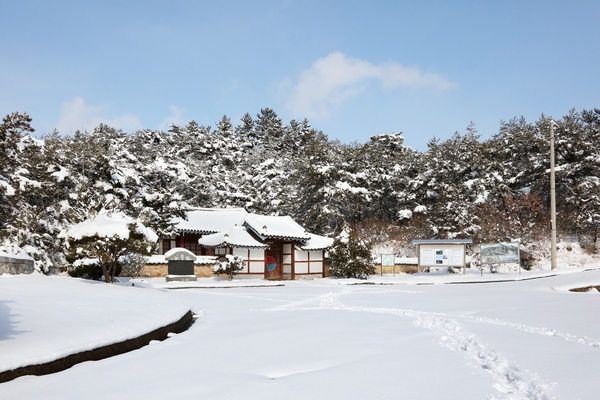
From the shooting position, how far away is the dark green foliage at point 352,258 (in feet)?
102

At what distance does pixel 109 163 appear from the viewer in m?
32.4

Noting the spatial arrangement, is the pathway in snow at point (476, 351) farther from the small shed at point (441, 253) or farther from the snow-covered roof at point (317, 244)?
the snow-covered roof at point (317, 244)

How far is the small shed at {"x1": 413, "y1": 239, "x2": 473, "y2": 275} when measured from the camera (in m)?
31.6

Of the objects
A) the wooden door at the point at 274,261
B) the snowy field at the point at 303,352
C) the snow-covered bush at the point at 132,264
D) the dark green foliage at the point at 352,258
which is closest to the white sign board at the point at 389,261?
the dark green foliage at the point at 352,258

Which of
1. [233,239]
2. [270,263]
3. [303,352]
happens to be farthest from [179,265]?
[303,352]

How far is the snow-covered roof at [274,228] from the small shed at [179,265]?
547 cm

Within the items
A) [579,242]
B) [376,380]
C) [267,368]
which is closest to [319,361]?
[267,368]

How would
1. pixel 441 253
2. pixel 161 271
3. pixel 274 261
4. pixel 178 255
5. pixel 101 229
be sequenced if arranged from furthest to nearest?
1. pixel 274 261
2. pixel 441 253
3. pixel 161 271
4. pixel 178 255
5. pixel 101 229

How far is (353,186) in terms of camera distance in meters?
45.8

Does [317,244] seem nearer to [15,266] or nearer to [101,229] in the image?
[101,229]

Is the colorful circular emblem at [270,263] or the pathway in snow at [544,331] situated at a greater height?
the pathway in snow at [544,331]

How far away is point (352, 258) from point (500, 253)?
9.32m

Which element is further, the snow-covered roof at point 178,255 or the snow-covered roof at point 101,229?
the snow-covered roof at point 178,255

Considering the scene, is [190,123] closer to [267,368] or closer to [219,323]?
Result: [219,323]
